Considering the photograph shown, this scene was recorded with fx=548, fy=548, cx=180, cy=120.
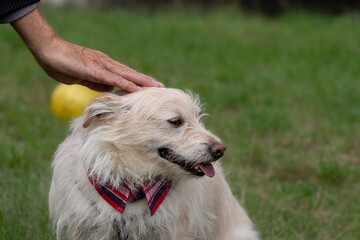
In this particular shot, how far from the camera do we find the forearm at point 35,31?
287 cm

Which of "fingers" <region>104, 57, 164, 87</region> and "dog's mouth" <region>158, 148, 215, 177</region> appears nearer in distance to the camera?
"dog's mouth" <region>158, 148, 215, 177</region>

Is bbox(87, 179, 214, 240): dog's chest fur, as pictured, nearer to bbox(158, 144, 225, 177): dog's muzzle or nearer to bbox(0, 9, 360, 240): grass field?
bbox(158, 144, 225, 177): dog's muzzle

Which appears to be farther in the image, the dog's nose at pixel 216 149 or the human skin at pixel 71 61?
the human skin at pixel 71 61

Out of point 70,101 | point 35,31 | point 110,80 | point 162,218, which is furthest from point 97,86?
point 70,101

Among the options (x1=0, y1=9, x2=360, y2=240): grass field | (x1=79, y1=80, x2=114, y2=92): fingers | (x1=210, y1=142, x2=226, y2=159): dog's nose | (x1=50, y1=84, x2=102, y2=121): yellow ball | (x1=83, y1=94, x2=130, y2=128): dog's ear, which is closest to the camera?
(x1=210, y1=142, x2=226, y2=159): dog's nose

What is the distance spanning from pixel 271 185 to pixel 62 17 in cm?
580

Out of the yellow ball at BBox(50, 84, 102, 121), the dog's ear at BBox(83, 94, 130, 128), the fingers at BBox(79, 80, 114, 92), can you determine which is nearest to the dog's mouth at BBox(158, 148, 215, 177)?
the dog's ear at BBox(83, 94, 130, 128)

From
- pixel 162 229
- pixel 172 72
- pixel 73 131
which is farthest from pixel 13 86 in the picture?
pixel 162 229

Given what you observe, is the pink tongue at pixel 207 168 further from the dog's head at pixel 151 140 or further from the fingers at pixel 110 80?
the fingers at pixel 110 80

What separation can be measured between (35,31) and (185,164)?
1.05 m

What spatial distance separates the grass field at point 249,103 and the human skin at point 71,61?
3.57 ft

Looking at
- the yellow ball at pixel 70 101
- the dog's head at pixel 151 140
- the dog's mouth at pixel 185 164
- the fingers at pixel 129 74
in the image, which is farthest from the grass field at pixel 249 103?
the fingers at pixel 129 74

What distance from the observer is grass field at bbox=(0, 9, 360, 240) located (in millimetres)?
4020

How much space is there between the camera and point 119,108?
2.84 meters
